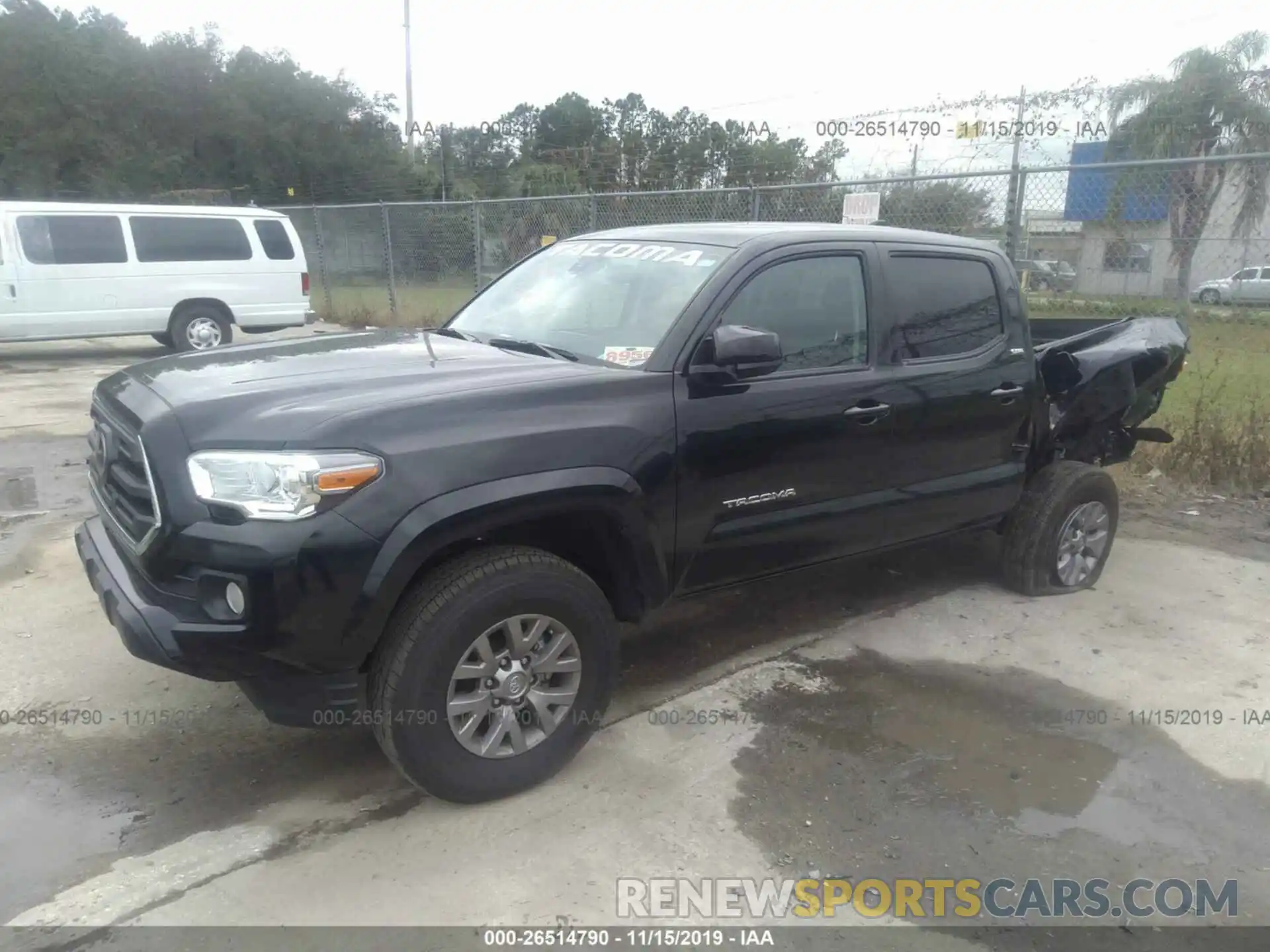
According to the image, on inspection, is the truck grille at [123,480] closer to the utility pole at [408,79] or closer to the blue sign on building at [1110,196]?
the blue sign on building at [1110,196]

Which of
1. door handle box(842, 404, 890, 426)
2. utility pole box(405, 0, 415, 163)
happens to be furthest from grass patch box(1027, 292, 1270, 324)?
utility pole box(405, 0, 415, 163)

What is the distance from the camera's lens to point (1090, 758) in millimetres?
3475

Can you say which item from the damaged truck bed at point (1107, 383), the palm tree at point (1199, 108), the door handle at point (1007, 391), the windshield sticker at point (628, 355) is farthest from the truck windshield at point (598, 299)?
the palm tree at point (1199, 108)

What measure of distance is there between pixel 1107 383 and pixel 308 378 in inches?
157

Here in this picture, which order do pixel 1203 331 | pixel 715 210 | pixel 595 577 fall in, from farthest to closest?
pixel 715 210 → pixel 1203 331 → pixel 595 577

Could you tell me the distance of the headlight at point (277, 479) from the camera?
2.59 m

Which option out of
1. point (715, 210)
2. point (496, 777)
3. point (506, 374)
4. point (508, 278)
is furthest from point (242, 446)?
point (715, 210)

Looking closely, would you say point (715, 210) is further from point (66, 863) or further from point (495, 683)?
point (66, 863)

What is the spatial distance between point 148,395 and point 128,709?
131cm

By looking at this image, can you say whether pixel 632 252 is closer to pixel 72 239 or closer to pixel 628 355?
pixel 628 355

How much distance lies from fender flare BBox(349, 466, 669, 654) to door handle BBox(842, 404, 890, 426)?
41.3 inches

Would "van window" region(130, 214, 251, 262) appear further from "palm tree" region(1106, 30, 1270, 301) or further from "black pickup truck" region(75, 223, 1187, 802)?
"palm tree" region(1106, 30, 1270, 301)

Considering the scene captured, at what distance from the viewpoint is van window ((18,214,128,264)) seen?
11.5m

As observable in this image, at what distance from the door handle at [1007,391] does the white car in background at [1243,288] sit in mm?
3383
